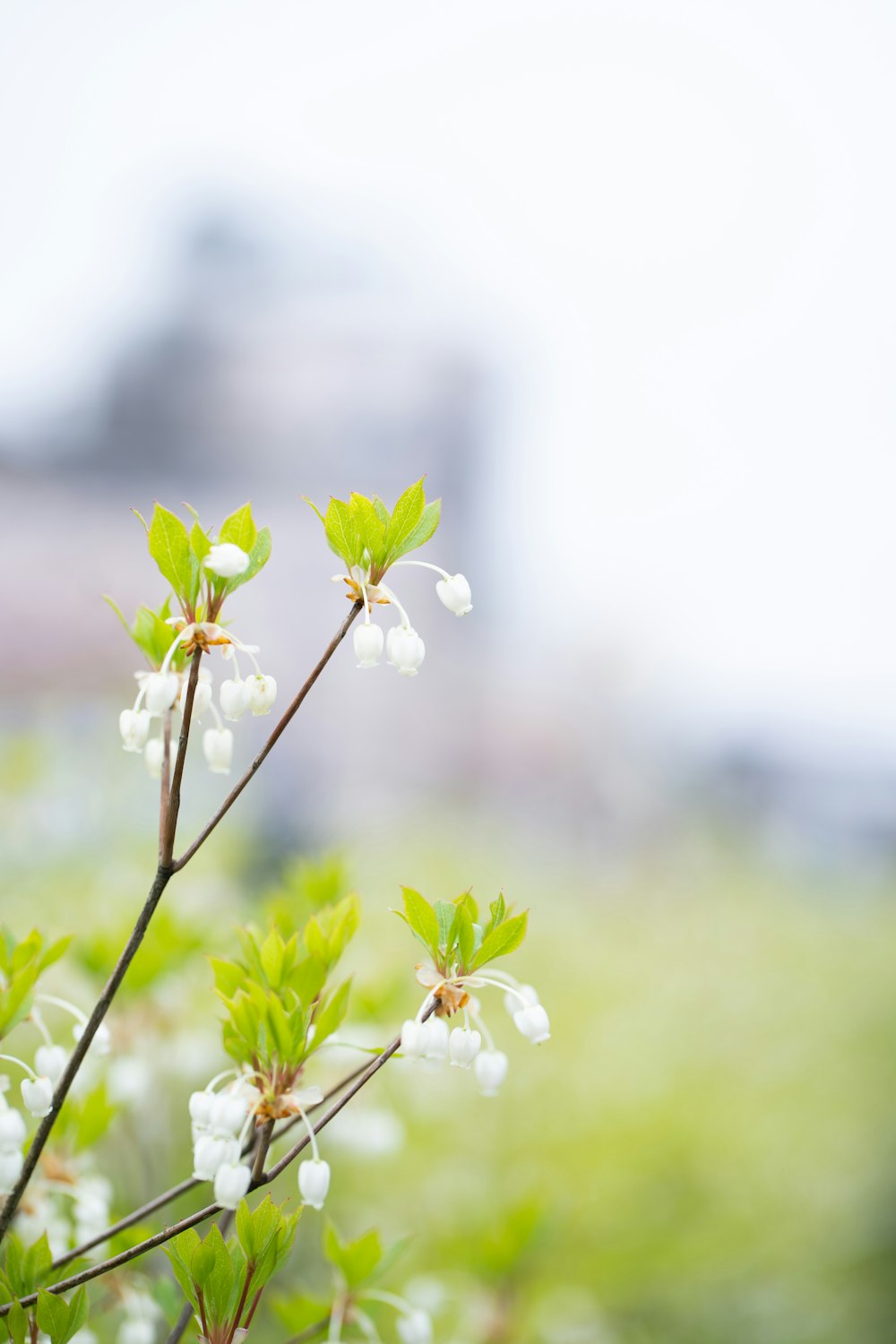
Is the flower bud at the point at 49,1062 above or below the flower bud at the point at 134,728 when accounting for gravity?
below

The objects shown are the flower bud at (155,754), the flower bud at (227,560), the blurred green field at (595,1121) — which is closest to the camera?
the flower bud at (227,560)

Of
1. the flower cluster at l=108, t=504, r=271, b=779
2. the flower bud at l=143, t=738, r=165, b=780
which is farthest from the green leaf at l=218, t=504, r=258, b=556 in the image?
the flower bud at l=143, t=738, r=165, b=780

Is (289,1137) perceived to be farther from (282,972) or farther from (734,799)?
(734,799)

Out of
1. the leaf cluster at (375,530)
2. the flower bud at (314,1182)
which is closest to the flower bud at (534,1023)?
the flower bud at (314,1182)

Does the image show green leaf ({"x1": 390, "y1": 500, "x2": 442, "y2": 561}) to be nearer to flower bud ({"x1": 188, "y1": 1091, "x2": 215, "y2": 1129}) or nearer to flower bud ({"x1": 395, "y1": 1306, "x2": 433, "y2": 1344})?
flower bud ({"x1": 188, "y1": 1091, "x2": 215, "y2": 1129})

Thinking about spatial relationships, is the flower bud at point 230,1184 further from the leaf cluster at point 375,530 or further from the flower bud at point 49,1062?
the leaf cluster at point 375,530

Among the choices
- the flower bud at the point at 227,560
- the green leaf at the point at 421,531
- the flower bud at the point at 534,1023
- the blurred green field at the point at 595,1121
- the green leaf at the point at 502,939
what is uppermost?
the green leaf at the point at 421,531

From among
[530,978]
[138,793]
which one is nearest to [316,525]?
[138,793]

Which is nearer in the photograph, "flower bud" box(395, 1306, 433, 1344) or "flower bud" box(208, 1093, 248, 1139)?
"flower bud" box(208, 1093, 248, 1139)
